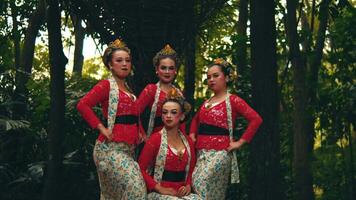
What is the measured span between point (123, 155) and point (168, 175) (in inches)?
14.6

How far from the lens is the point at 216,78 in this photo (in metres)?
4.80

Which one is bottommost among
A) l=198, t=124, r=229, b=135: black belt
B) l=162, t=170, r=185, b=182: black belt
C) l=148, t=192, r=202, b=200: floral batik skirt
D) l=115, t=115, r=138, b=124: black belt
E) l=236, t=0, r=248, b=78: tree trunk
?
l=148, t=192, r=202, b=200: floral batik skirt

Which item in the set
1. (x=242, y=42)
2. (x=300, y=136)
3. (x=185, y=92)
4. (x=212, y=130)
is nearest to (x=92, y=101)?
(x=212, y=130)

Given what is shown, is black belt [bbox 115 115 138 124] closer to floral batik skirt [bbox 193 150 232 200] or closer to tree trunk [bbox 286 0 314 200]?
floral batik skirt [bbox 193 150 232 200]

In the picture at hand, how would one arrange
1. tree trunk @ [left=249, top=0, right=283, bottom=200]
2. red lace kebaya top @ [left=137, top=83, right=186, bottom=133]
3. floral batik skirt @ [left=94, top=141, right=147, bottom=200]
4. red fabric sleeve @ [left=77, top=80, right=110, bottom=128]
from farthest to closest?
tree trunk @ [left=249, top=0, right=283, bottom=200] < red lace kebaya top @ [left=137, top=83, right=186, bottom=133] < red fabric sleeve @ [left=77, top=80, right=110, bottom=128] < floral batik skirt @ [left=94, top=141, right=147, bottom=200]

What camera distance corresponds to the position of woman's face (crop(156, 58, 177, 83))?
483 centimetres

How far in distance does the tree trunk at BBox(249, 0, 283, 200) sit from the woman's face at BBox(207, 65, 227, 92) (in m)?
0.75

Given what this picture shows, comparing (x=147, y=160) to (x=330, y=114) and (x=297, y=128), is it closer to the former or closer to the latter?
(x=297, y=128)

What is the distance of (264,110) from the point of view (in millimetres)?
5461

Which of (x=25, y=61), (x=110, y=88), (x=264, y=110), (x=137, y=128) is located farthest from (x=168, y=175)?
(x=25, y=61)

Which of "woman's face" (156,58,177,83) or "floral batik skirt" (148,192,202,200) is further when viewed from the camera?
"woman's face" (156,58,177,83)

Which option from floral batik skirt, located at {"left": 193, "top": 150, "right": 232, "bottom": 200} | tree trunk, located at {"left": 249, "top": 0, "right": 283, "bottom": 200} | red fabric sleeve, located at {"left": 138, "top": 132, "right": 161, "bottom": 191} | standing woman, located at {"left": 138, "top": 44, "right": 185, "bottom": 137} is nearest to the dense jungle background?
tree trunk, located at {"left": 249, "top": 0, "right": 283, "bottom": 200}

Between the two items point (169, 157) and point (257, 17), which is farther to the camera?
point (257, 17)

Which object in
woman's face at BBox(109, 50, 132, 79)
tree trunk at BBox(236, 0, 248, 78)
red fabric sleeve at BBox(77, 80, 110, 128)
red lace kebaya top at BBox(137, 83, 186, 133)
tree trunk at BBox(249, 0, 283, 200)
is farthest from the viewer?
tree trunk at BBox(236, 0, 248, 78)
